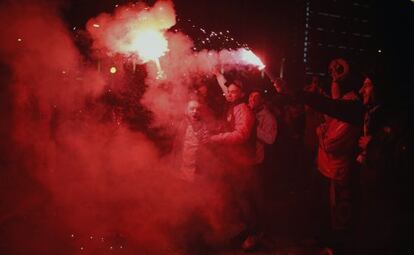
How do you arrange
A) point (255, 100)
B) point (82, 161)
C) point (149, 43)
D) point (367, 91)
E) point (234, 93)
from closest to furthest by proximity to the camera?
point (234, 93)
point (367, 91)
point (255, 100)
point (149, 43)
point (82, 161)

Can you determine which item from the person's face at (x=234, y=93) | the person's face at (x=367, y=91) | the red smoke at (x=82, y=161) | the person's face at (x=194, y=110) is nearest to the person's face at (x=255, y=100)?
the person's face at (x=234, y=93)

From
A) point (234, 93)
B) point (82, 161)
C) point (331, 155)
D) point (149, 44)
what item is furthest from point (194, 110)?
point (82, 161)

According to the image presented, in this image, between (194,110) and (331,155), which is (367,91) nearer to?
(331,155)

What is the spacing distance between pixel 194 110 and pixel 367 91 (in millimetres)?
2717

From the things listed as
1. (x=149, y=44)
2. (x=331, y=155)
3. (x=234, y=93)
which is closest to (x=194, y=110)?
(x=234, y=93)

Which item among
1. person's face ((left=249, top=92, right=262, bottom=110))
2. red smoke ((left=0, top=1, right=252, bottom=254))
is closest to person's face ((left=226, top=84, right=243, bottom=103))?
person's face ((left=249, top=92, right=262, bottom=110))

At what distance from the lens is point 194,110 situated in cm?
538

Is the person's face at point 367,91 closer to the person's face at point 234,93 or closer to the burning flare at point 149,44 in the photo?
the person's face at point 234,93

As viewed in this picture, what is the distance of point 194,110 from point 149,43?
1707 millimetres

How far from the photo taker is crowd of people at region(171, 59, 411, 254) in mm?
4727

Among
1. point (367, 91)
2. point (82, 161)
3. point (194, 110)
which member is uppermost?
point (367, 91)

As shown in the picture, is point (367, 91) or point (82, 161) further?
point (82, 161)

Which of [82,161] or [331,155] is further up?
[331,155]

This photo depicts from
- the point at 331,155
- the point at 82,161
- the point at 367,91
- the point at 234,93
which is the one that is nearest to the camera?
the point at 331,155
